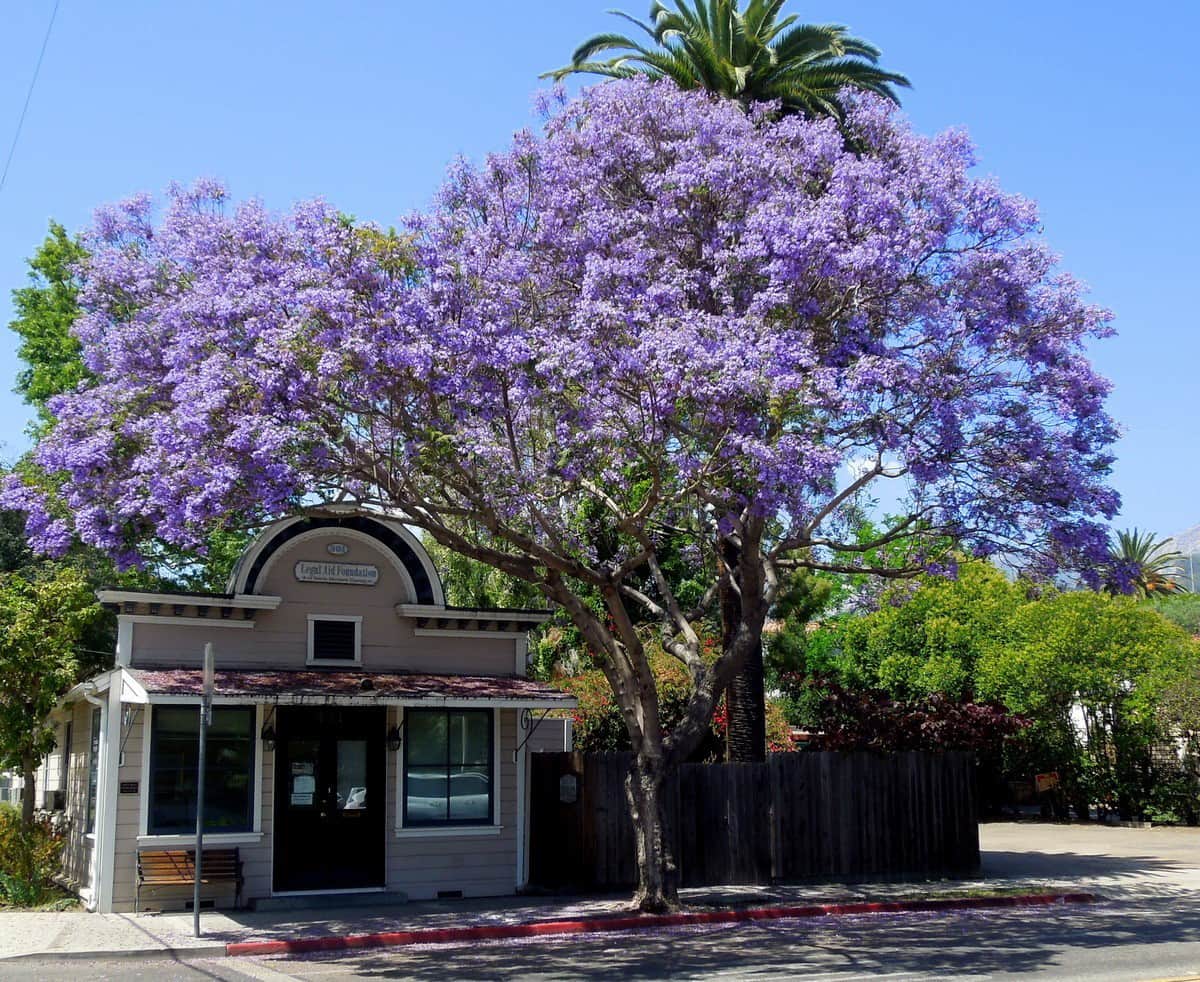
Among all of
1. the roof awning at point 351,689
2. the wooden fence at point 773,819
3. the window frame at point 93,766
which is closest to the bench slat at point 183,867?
the window frame at point 93,766

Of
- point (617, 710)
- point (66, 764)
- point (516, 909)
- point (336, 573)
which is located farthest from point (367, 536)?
point (617, 710)

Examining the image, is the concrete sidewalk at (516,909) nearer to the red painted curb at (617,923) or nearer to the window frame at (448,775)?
the red painted curb at (617,923)

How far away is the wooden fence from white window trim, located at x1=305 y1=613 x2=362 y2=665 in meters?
3.48

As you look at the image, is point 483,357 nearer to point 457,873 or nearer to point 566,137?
point 566,137

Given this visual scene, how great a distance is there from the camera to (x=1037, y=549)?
1845 cm

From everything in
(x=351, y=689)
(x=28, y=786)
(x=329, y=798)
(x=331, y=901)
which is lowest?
(x=331, y=901)

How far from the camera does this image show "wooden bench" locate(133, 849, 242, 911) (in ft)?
57.9

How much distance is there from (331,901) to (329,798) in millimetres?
1544

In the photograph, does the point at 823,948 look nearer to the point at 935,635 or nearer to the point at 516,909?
the point at 516,909

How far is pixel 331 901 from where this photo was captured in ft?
61.4

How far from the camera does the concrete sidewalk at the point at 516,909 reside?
15.4 meters

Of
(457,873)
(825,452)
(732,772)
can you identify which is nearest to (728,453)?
(825,452)

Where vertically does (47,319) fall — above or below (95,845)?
above

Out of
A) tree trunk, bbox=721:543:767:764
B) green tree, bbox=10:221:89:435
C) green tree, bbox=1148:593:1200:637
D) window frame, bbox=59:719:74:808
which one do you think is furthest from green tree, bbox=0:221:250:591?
green tree, bbox=1148:593:1200:637
